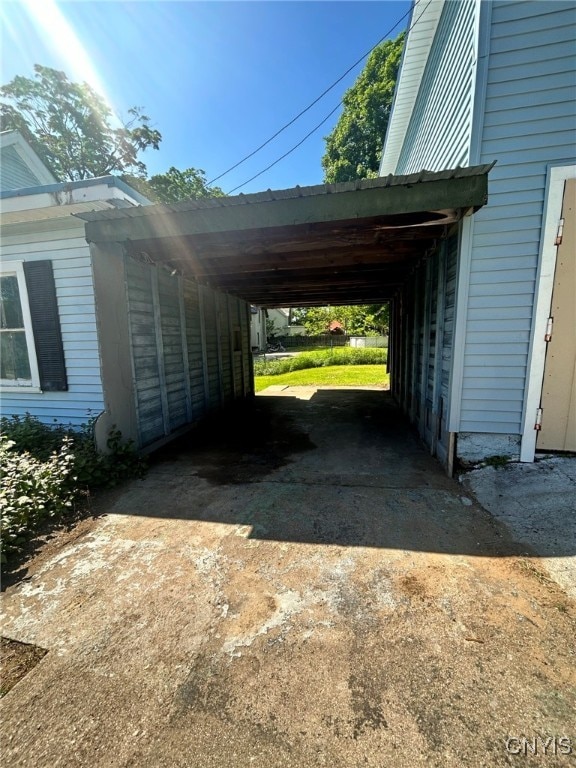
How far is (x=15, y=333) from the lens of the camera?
14.7ft

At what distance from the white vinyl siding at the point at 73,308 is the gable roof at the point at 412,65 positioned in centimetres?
567

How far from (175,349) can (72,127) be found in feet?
67.3

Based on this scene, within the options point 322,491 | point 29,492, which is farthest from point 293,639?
point 29,492

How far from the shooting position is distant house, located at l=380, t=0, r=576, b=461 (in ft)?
9.73

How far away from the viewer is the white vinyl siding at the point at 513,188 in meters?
2.93

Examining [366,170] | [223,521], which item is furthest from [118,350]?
[366,170]

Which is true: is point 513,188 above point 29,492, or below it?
above

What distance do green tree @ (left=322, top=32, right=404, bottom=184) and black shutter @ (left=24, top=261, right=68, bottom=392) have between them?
17.1 meters

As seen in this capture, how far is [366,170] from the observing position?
1745cm

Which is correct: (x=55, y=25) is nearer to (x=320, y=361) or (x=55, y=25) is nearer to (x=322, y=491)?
(x=322, y=491)

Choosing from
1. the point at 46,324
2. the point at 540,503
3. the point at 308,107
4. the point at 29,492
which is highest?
the point at 308,107

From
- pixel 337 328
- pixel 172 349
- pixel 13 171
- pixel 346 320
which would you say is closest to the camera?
pixel 172 349

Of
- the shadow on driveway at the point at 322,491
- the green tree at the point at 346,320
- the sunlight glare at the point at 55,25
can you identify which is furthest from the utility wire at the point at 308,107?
the green tree at the point at 346,320

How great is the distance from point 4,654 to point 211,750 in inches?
49.0
